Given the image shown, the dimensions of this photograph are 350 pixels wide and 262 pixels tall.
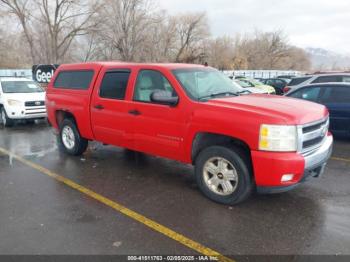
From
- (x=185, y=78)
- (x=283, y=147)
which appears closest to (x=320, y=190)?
(x=283, y=147)

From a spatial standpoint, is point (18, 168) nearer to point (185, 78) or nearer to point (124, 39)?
Answer: point (185, 78)

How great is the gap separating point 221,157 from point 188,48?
5530 centimetres

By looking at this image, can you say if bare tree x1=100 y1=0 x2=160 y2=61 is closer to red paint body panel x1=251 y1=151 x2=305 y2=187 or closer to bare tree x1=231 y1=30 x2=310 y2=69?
bare tree x1=231 y1=30 x2=310 y2=69

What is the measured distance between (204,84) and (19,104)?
7696 mm

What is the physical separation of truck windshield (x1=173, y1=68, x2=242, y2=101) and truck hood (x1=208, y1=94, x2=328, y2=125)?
282 mm

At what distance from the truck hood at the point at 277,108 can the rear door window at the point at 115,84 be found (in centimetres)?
173

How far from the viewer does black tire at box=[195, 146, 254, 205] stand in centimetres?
409

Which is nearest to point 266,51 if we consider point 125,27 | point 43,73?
point 125,27

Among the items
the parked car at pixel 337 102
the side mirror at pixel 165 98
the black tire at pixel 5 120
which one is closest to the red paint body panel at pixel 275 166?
the side mirror at pixel 165 98

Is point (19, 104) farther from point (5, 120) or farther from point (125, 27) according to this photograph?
point (125, 27)

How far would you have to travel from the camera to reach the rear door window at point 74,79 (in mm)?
6314

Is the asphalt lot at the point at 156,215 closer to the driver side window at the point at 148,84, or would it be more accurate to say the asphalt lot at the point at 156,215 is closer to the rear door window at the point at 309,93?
the driver side window at the point at 148,84

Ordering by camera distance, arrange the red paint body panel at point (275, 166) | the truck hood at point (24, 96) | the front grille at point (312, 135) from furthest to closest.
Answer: the truck hood at point (24, 96) → the front grille at point (312, 135) → the red paint body panel at point (275, 166)

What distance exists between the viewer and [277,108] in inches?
160
